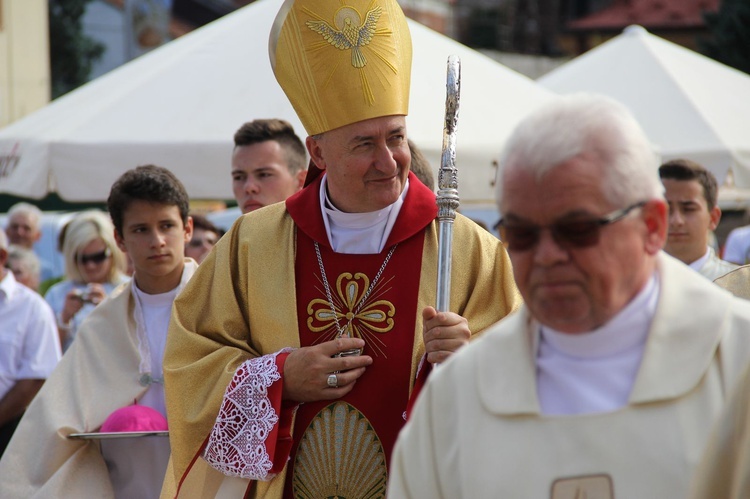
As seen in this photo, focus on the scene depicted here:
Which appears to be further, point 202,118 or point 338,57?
point 202,118

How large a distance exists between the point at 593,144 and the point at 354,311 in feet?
5.56

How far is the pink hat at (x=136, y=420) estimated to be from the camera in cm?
420

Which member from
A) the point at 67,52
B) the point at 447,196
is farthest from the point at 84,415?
the point at 67,52

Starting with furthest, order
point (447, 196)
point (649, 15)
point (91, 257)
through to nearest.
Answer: point (649, 15) < point (91, 257) < point (447, 196)

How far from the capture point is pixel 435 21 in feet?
119

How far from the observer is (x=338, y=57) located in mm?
3914

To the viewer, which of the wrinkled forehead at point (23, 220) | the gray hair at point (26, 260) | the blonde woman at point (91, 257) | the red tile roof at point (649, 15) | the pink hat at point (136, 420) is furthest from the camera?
the red tile roof at point (649, 15)

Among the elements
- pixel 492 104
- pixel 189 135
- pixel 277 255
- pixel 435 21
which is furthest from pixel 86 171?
pixel 435 21

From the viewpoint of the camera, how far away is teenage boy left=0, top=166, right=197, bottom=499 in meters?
4.48

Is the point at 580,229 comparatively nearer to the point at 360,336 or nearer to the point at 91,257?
the point at 360,336

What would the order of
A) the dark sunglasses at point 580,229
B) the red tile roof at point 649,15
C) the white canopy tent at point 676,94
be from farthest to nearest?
the red tile roof at point 649,15 < the white canopy tent at point 676,94 < the dark sunglasses at point 580,229

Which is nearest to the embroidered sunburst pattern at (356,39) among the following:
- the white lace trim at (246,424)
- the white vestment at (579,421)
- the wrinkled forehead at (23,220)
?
the white lace trim at (246,424)

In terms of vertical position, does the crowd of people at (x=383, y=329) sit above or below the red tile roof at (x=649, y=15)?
below

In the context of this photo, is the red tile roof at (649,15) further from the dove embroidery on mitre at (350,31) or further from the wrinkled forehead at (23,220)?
the dove embroidery on mitre at (350,31)
